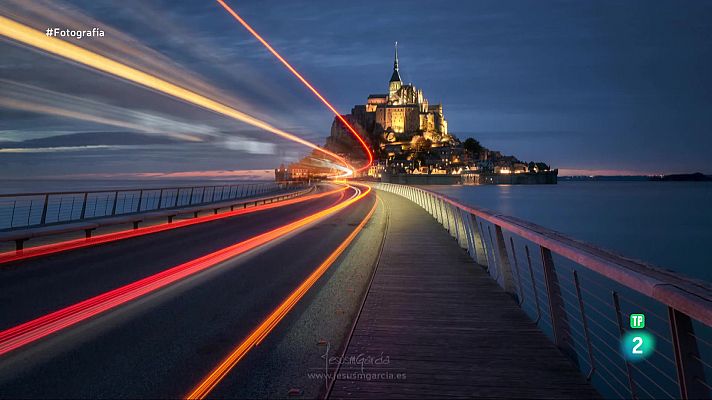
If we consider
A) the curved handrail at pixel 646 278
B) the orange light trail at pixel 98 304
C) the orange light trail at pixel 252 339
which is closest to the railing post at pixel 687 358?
the curved handrail at pixel 646 278

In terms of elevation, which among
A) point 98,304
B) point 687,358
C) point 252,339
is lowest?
point 98,304

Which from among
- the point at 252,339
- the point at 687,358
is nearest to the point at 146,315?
the point at 252,339

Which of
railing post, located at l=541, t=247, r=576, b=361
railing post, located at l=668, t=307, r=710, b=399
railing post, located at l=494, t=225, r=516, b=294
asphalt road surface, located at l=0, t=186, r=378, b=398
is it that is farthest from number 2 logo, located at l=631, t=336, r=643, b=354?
railing post, located at l=494, t=225, r=516, b=294

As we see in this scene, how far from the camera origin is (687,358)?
293 cm

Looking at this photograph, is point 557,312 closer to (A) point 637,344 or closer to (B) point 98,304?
(A) point 637,344

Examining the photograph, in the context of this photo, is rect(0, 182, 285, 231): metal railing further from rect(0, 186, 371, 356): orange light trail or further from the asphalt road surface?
rect(0, 186, 371, 356): orange light trail

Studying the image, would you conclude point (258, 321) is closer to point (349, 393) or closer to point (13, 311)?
point (349, 393)

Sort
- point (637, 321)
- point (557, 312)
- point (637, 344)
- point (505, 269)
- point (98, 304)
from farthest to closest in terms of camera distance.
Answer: point (505, 269) → point (98, 304) → point (557, 312) → point (637, 344) → point (637, 321)

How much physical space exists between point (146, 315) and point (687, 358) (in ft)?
21.1

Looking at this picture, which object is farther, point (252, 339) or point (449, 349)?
point (252, 339)

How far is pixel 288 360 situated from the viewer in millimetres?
5156

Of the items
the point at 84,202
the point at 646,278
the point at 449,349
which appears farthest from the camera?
the point at 84,202

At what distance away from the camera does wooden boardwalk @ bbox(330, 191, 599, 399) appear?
429 cm

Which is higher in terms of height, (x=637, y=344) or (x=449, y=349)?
(x=637, y=344)
